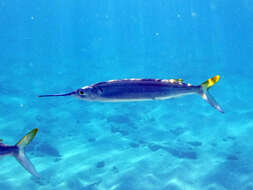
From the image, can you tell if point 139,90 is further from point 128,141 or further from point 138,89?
point 128,141

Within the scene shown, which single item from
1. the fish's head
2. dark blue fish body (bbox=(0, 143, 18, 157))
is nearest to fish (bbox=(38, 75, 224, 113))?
the fish's head

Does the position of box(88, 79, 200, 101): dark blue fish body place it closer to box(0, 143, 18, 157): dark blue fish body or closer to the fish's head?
the fish's head

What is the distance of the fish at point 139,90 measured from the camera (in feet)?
8.75

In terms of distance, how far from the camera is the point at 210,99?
275cm

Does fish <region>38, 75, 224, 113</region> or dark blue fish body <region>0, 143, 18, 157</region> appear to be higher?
fish <region>38, 75, 224, 113</region>

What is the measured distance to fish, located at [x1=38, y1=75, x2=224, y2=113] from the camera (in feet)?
8.75

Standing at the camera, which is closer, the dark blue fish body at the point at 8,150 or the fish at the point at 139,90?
the fish at the point at 139,90

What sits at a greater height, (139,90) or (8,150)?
(139,90)

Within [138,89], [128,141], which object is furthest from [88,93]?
[128,141]

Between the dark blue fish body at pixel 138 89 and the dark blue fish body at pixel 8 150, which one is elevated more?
the dark blue fish body at pixel 138 89

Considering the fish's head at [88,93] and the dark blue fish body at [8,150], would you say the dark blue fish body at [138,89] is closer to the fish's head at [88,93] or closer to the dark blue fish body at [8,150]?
the fish's head at [88,93]

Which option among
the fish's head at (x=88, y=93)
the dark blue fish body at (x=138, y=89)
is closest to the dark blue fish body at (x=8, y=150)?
the fish's head at (x=88, y=93)

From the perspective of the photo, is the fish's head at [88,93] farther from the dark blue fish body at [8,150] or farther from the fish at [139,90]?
the dark blue fish body at [8,150]

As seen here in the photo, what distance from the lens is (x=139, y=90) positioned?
269 centimetres
